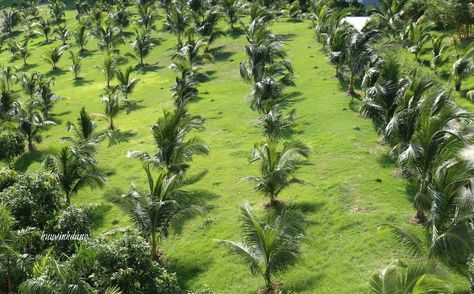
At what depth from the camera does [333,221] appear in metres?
15.9

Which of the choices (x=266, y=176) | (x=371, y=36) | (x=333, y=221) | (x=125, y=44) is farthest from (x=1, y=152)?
(x=125, y=44)

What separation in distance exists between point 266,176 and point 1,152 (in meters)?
14.6

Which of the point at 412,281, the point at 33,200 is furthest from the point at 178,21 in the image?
the point at 412,281

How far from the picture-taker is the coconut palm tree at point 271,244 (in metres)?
12.3

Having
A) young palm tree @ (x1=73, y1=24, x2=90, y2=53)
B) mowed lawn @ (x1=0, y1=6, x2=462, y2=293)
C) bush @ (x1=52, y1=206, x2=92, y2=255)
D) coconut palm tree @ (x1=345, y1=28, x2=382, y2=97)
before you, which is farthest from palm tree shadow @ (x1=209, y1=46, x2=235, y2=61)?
bush @ (x1=52, y1=206, x2=92, y2=255)

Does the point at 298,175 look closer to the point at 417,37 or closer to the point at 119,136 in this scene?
the point at 119,136

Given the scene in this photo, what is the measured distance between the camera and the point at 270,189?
16922 millimetres

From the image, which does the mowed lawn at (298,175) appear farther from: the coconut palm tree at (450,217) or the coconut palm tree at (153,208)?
the coconut palm tree at (450,217)

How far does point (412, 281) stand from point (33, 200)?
11.2 metres

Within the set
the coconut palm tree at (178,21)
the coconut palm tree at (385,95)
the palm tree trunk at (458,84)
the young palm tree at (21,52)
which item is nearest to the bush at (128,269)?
the coconut palm tree at (385,95)

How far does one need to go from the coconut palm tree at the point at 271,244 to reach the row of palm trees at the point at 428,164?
2.31 metres

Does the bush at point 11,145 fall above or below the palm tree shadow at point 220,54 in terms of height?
above

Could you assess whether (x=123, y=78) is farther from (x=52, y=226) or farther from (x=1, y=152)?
(x=52, y=226)

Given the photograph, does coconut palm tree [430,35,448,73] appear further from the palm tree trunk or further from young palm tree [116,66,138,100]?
young palm tree [116,66,138,100]
